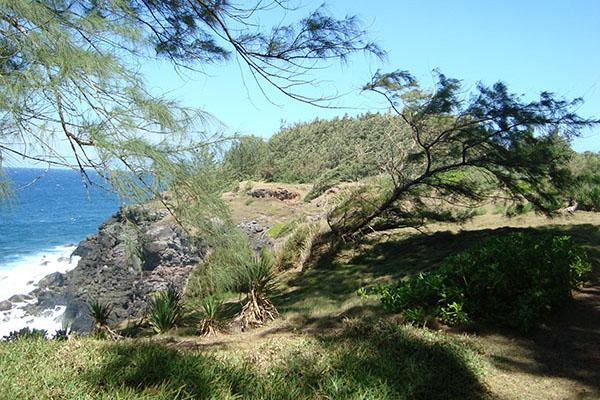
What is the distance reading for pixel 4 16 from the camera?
3246 millimetres

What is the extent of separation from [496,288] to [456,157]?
4348mm

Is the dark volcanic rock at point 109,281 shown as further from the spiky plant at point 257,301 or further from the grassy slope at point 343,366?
the grassy slope at point 343,366

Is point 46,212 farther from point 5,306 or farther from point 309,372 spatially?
point 309,372

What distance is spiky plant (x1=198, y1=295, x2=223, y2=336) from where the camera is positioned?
6504mm

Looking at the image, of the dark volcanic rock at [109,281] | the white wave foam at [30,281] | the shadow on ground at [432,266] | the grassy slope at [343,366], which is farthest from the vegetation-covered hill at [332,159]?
the white wave foam at [30,281]

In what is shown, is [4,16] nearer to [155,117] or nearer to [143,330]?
[155,117]

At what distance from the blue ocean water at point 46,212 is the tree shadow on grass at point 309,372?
1.25 meters

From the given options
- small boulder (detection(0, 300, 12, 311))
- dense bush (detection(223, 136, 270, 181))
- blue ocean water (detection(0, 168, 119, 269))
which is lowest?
small boulder (detection(0, 300, 12, 311))

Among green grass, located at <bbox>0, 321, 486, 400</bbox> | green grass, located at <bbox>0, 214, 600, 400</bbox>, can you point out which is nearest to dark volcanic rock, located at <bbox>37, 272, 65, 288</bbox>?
green grass, located at <bbox>0, 214, 600, 400</bbox>

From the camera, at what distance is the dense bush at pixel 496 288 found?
4848 mm

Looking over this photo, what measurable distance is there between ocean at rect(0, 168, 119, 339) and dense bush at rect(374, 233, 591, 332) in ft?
10.7

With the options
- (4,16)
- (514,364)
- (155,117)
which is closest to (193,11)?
(155,117)

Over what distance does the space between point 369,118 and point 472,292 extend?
24.5 metres

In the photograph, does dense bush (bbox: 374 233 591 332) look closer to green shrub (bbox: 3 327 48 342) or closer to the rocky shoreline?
the rocky shoreline
